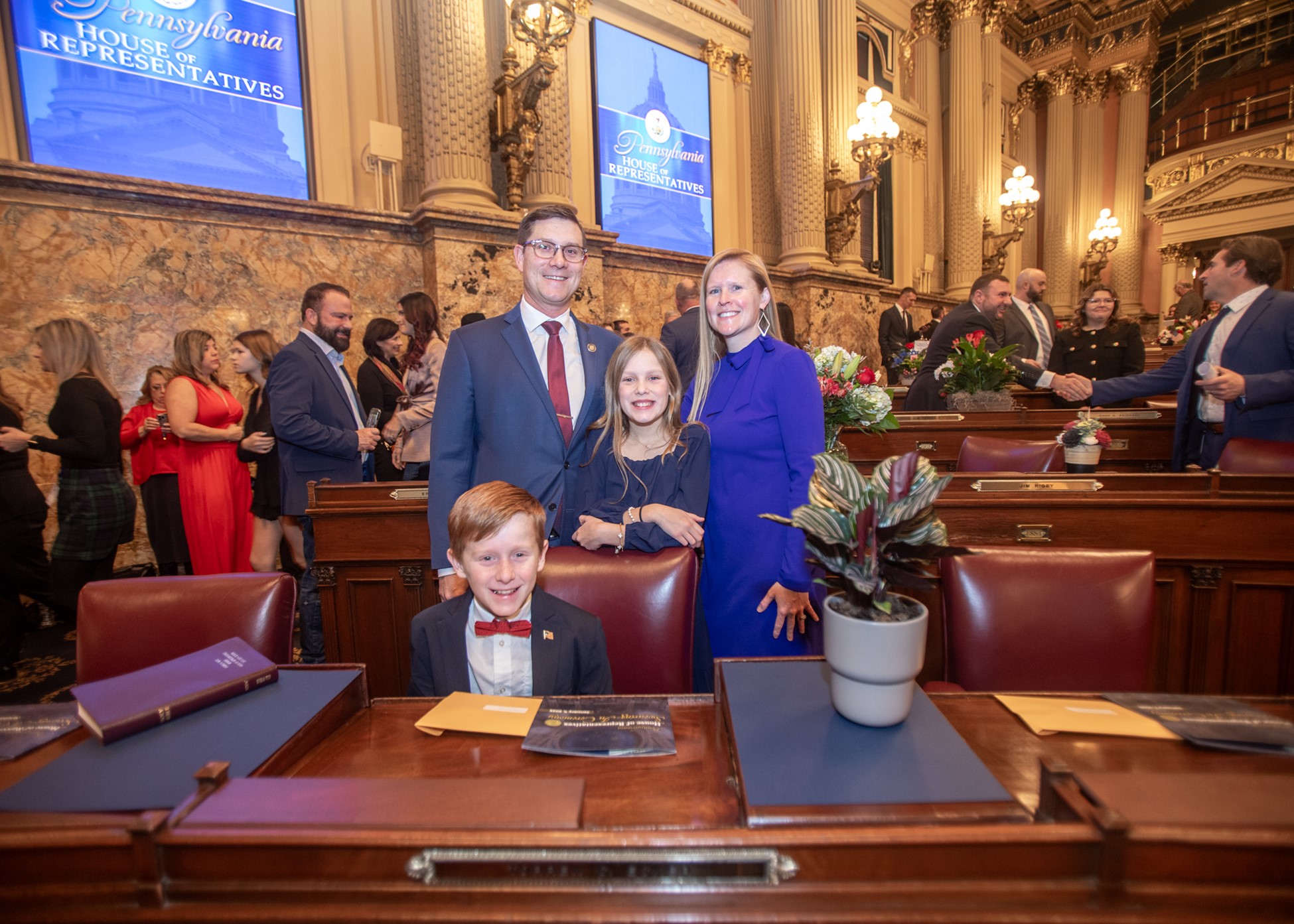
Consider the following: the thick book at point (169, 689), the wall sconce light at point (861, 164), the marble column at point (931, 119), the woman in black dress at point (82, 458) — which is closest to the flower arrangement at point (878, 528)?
the thick book at point (169, 689)

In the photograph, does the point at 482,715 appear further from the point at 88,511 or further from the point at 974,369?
the point at 974,369

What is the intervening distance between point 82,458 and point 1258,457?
5073 mm

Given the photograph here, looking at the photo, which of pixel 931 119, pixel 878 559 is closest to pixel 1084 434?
pixel 878 559

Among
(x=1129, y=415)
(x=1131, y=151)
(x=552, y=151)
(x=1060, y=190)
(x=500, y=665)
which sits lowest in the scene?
(x=500, y=665)

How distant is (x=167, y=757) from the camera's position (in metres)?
0.87

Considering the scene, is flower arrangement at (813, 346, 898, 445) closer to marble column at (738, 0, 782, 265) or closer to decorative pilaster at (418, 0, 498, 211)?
decorative pilaster at (418, 0, 498, 211)

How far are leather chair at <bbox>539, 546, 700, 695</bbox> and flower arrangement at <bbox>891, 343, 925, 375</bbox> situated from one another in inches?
186

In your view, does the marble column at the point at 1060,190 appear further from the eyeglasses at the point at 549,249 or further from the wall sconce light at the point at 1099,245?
the eyeglasses at the point at 549,249

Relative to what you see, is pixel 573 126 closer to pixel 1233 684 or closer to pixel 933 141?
pixel 1233 684

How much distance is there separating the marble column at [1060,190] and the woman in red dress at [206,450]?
51.2ft

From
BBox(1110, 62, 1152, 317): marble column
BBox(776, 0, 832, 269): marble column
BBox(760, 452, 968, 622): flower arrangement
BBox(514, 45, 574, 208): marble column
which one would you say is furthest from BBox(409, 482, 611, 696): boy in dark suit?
BBox(1110, 62, 1152, 317): marble column

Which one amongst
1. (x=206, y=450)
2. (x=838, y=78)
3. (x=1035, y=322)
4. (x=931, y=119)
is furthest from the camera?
(x=931, y=119)

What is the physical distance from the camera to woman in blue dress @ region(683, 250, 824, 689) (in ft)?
6.06

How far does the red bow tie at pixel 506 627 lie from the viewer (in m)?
1.28
